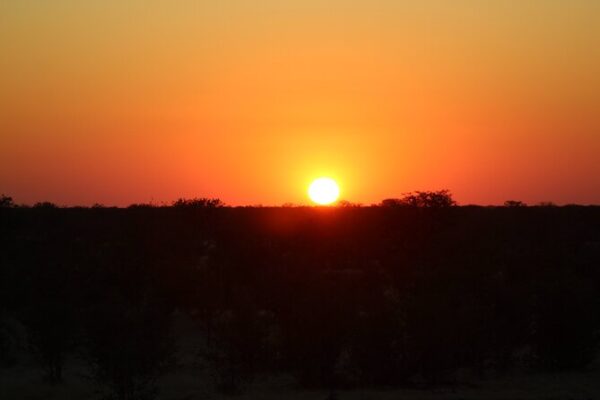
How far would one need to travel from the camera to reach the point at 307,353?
67.9 ft

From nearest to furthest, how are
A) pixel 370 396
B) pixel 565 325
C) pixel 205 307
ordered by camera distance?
pixel 370 396
pixel 565 325
pixel 205 307

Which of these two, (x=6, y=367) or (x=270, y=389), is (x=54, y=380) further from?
(x=270, y=389)

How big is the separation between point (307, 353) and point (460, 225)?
92.3ft

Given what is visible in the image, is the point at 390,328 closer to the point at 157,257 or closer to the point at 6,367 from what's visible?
the point at 6,367

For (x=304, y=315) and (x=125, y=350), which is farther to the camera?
(x=304, y=315)

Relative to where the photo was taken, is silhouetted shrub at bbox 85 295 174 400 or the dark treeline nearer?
silhouetted shrub at bbox 85 295 174 400

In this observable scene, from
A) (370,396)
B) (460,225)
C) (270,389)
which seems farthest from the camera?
(460,225)

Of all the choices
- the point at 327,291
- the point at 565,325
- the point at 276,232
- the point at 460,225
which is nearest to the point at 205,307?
the point at 327,291

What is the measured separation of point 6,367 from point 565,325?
15.3 meters

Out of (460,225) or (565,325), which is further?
(460,225)

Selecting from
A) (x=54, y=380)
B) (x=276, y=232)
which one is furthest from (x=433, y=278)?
(x=276, y=232)

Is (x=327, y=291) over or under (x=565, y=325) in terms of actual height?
over

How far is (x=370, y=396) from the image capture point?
18688mm

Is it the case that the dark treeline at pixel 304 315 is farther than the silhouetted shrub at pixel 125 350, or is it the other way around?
the dark treeline at pixel 304 315
